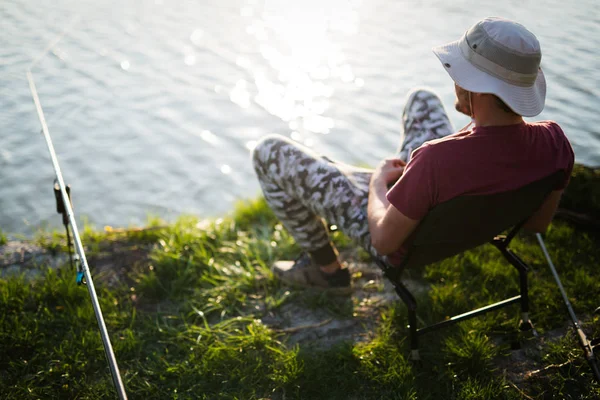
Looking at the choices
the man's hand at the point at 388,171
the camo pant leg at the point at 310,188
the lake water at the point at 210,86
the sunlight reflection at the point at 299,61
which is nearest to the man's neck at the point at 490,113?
the man's hand at the point at 388,171

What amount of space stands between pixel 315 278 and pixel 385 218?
90 cm

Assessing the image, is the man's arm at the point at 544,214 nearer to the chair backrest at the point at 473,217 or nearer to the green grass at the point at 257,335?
the chair backrest at the point at 473,217

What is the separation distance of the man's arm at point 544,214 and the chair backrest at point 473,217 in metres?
0.13

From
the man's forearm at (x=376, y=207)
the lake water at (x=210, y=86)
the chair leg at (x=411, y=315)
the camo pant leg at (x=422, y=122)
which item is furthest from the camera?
the lake water at (x=210, y=86)

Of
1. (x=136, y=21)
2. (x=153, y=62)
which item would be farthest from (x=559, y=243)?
(x=136, y=21)

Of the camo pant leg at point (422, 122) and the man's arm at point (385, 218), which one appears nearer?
the man's arm at point (385, 218)

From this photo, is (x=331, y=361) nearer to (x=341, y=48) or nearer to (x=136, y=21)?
(x=341, y=48)

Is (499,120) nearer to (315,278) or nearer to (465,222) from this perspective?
(465,222)

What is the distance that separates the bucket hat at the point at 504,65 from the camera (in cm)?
187

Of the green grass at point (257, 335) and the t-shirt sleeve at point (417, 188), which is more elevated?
the t-shirt sleeve at point (417, 188)

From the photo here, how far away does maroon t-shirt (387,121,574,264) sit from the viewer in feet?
6.31

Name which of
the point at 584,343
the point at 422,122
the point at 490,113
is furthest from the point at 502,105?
the point at 584,343

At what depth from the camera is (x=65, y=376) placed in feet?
8.04

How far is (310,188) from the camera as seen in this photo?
2568 millimetres
